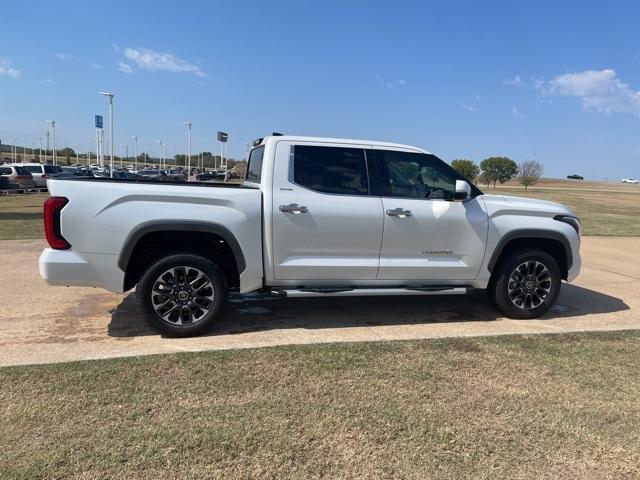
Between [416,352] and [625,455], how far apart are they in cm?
186

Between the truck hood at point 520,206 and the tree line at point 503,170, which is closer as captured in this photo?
the truck hood at point 520,206

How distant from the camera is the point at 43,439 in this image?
3.08m

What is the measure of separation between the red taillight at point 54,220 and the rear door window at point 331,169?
2135 millimetres

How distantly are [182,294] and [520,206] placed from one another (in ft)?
12.2

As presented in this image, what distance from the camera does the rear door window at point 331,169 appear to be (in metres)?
5.25

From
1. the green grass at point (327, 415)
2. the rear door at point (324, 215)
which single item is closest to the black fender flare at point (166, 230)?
the rear door at point (324, 215)

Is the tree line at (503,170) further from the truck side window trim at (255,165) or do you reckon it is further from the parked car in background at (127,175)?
the truck side window trim at (255,165)

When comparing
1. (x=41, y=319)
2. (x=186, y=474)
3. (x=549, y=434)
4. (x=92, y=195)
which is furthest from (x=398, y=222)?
(x=41, y=319)

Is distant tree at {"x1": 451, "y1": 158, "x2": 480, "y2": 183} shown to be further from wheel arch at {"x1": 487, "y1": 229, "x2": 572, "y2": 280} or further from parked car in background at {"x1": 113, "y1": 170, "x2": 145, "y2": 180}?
wheel arch at {"x1": 487, "y1": 229, "x2": 572, "y2": 280}

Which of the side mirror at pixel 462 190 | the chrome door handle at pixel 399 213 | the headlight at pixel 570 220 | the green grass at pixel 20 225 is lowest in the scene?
the green grass at pixel 20 225

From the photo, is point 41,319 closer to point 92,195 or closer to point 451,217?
point 92,195

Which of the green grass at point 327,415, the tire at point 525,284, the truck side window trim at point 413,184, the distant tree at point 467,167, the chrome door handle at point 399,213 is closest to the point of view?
the green grass at point 327,415

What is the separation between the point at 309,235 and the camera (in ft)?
16.9

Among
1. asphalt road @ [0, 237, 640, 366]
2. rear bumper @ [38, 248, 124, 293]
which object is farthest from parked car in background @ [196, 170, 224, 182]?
rear bumper @ [38, 248, 124, 293]
